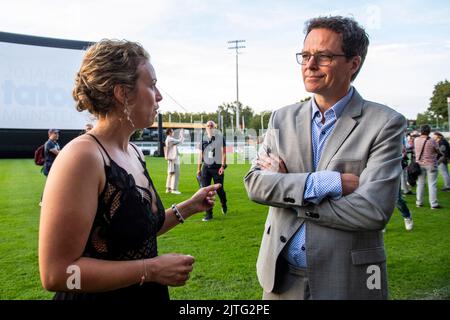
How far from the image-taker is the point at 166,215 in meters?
2.10

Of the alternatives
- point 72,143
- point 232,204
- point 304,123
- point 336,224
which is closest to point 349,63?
point 304,123

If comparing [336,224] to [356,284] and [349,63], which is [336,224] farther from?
[349,63]

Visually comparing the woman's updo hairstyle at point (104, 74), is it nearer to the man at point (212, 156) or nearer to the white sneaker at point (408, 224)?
the man at point (212, 156)

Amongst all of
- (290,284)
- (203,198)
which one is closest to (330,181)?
(290,284)

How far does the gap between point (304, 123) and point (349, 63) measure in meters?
0.39

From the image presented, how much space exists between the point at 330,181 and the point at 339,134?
10.3 inches

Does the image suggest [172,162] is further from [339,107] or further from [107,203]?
[107,203]

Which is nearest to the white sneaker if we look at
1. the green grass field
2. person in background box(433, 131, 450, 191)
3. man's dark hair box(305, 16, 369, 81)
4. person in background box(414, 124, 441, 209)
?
the green grass field

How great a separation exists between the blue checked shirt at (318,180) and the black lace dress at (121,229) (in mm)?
706

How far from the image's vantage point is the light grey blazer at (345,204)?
1825 millimetres

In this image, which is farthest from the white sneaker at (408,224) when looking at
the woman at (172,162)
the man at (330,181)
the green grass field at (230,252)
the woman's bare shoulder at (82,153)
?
the woman's bare shoulder at (82,153)

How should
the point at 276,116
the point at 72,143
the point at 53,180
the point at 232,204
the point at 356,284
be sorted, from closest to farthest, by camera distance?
the point at 53,180, the point at 72,143, the point at 356,284, the point at 276,116, the point at 232,204
